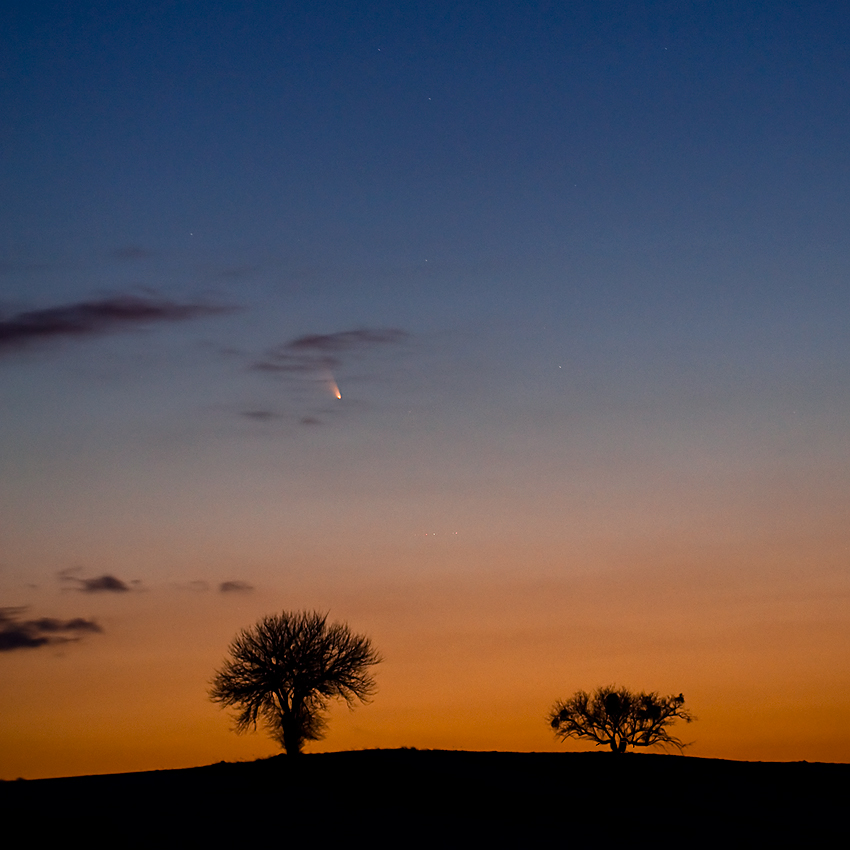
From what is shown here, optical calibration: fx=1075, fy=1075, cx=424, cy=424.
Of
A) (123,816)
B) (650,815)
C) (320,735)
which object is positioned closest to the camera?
(123,816)

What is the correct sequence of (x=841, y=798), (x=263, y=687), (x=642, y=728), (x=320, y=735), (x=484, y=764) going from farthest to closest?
1. (x=320, y=735)
2. (x=642, y=728)
3. (x=263, y=687)
4. (x=484, y=764)
5. (x=841, y=798)

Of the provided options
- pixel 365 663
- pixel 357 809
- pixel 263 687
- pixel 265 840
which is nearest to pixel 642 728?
pixel 365 663

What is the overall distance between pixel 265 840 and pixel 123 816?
6.51 metres

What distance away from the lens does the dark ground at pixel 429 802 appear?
40.7m

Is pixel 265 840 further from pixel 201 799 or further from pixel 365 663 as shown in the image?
pixel 365 663

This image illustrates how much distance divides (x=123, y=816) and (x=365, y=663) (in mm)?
30599

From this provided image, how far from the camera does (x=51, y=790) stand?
160 ft

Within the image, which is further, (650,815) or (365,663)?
(365,663)

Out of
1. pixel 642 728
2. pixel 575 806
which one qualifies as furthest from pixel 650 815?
pixel 642 728

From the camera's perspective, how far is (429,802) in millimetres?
47438

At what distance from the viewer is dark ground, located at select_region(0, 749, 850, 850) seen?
40.7 m

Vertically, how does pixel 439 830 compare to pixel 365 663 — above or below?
below

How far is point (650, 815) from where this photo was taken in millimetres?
48531

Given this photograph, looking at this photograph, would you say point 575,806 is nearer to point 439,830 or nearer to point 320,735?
point 439,830
